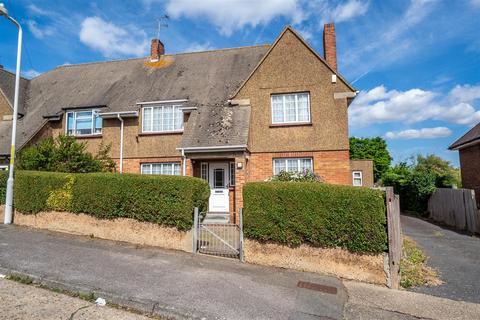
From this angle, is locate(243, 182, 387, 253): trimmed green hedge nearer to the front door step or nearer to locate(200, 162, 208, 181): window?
the front door step

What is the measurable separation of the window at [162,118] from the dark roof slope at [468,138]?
1586 cm

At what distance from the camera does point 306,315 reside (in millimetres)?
5125

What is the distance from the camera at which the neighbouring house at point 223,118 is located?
1245 centimetres

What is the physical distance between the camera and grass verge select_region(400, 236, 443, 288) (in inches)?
270

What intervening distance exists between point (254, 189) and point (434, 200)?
48.4ft

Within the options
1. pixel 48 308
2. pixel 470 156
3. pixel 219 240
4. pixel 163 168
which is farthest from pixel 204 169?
pixel 470 156

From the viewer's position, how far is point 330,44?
13922mm

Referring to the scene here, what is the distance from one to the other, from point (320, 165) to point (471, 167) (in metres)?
11.3

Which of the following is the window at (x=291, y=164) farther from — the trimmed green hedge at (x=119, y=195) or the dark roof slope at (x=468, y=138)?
the dark roof slope at (x=468, y=138)

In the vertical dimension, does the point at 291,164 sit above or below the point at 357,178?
above

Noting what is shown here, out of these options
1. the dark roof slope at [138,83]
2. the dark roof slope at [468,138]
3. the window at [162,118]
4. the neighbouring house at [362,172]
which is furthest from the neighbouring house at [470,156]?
the window at [162,118]

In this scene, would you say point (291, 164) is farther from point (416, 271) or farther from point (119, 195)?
point (119, 195)

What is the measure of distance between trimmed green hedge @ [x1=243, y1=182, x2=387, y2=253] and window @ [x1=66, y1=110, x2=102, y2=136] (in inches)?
417

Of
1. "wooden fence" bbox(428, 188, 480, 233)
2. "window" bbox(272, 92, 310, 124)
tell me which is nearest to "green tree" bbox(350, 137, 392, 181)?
"wooden fence" bbox(428, 188, 480, 233)
